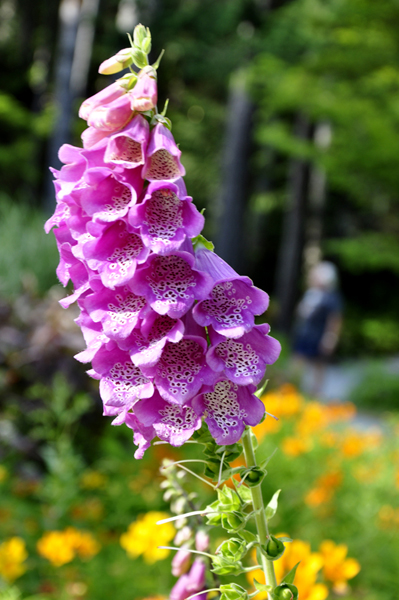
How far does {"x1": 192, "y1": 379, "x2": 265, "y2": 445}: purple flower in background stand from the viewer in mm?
731

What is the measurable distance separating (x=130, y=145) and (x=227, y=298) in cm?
28

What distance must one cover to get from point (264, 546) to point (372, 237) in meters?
10.2

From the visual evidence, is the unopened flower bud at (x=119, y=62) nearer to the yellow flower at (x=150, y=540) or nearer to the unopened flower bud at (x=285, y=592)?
the unopened flower bud at (x=285, y=592)

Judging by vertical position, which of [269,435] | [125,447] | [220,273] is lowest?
[125,447]

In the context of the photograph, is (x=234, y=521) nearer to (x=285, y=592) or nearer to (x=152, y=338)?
(x=285, y=592)

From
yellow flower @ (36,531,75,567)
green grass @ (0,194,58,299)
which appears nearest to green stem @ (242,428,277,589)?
yellow flower @ (36,531,75,567)

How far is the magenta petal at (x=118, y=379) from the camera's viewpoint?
29.7 inches

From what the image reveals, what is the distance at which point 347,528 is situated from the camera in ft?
9.16

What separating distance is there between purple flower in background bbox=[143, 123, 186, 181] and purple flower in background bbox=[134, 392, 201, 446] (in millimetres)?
330

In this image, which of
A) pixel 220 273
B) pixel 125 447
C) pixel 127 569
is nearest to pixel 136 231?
pixel 220 273

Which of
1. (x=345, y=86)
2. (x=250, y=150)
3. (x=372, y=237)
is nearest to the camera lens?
(x=345, y=86)

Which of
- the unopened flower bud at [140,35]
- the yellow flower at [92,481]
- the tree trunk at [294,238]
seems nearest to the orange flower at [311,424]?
the yellow flower at [92,481]

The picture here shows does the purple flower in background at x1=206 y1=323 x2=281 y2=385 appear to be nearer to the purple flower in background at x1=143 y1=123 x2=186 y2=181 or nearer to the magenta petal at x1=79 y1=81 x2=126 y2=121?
the purple flower in background at x1=143 y1=123 x2=186 y2=181

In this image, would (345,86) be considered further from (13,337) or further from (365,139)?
(13,337)
